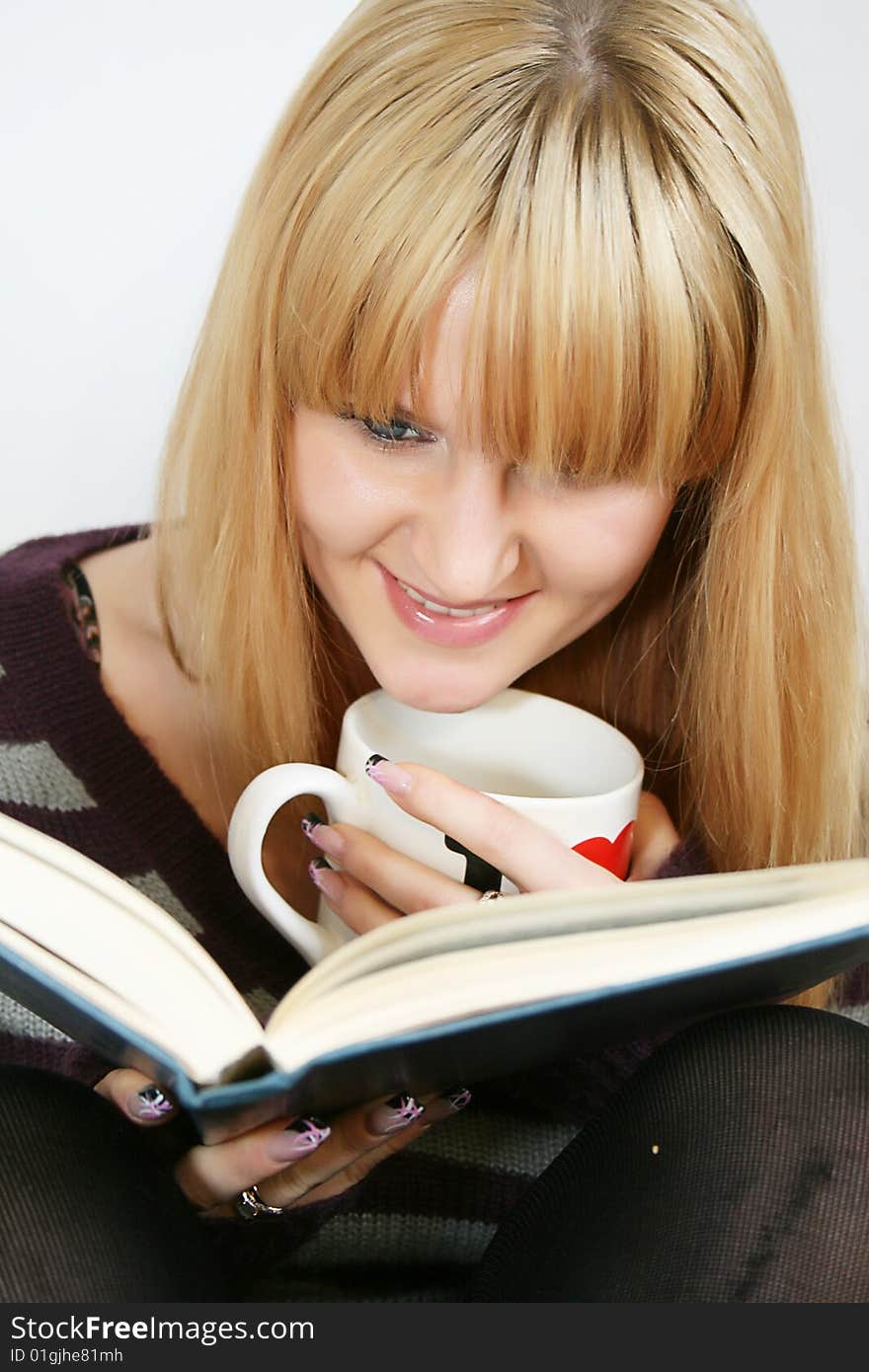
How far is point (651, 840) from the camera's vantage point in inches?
38.9

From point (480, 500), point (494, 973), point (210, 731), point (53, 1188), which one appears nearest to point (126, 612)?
point (210, 731)

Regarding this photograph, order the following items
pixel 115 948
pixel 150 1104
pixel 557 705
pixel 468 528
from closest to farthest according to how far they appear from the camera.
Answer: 1. pixel 115 948
2. pixel 150 1104
3. pixel 468 528
4. pixel 557 705

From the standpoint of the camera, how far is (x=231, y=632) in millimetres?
964

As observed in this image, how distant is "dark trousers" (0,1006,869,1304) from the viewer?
0.63 metres

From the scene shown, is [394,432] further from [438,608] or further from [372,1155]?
[372,1155]

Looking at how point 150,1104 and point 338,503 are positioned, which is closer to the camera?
point 150,1104

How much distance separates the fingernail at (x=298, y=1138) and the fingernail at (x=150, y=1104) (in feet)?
0.17

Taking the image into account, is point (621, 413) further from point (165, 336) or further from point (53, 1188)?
point (165, 336)

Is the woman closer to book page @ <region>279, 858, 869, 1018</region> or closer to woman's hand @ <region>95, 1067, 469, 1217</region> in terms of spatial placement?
woman's hand @ <region>95, 1067, 469, 1217</region>

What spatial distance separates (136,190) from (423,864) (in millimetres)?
834

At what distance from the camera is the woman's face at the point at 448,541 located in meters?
0.77

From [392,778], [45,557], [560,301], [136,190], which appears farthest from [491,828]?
[136,190]

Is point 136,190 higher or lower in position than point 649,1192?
higher

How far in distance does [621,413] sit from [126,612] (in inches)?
17.7
